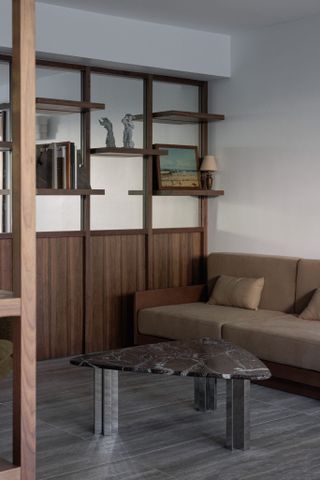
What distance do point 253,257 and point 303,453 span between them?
2677mm

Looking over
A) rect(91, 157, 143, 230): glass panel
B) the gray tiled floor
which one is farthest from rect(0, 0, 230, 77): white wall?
the gray tiled floor

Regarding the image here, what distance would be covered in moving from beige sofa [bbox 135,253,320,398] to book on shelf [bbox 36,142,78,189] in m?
1.14

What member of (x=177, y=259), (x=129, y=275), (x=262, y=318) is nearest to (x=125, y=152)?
(x=129, y=275)

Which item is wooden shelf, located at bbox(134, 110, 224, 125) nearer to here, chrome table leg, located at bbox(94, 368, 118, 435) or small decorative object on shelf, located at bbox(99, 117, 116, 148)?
small decorative object on shelf, located at bbox(99, 117, 116, 148)

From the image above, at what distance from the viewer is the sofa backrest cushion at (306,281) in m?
6.03

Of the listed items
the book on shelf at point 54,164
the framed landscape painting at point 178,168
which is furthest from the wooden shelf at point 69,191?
the framed landscape painting at point 178,168

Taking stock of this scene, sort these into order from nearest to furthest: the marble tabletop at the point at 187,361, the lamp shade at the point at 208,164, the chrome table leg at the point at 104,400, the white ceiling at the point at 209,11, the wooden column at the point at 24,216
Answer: the wooden column at the point at 24,216
the marble tabletop at the point at 187,361
the chrome table leg at the point at 104,400
the white ceiling at the point at 209,11
the lamp shade at the point at 208,164

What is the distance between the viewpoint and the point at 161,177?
6.82m

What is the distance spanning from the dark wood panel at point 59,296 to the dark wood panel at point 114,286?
126 mm

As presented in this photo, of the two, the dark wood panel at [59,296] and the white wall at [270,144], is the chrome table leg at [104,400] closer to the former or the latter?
the dark wood panel at [59,296]

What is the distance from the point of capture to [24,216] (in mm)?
2314

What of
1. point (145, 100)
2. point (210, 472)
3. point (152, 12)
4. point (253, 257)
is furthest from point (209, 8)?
point (210, 472)

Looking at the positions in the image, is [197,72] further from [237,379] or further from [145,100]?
[237,379]

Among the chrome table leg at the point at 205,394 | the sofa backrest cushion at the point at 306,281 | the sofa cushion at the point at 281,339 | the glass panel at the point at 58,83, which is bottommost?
the chrome table leg at the point at 205,394
